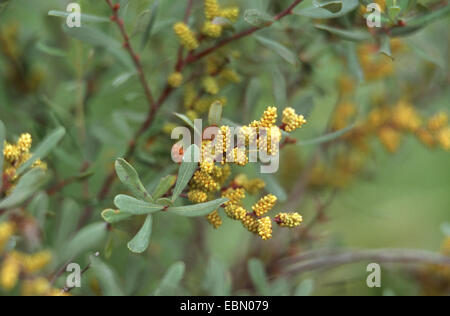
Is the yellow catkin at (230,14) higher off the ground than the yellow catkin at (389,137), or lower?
higher

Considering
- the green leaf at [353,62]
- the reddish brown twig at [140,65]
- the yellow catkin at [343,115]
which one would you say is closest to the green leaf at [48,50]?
the reddish brown twig at [140,65]

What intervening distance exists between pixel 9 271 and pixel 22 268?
1.8 inches

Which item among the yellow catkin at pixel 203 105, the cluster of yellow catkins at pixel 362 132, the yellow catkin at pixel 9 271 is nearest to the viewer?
the yellow catkin at pixel 9 271

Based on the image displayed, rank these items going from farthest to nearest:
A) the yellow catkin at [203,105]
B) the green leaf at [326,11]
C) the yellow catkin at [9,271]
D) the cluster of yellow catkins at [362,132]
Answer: the cluster of yellow catkins at [362,132]
the yellow catkin at [203,105]
the green leaf at [326,11]
the yellow catkin at [9,271]

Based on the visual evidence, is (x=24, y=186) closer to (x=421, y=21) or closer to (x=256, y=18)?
(x=256, y=18)

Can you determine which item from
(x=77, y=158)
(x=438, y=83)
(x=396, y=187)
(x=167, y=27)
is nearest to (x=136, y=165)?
(x=77, y=158)

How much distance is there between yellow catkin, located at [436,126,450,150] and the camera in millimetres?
841

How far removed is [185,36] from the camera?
0.65 meters

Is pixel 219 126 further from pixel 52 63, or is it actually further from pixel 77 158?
pixel 52 63

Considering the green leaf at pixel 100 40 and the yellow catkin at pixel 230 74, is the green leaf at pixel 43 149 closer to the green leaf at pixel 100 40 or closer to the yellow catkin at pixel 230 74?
the green leaf at pixel 100 40

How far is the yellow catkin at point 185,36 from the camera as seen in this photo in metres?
0.65

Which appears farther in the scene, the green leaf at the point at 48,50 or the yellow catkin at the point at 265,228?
the green leaf at the point at 48,50

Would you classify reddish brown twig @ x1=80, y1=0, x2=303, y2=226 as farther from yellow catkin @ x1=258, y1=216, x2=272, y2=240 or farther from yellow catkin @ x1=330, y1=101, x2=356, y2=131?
yellow catkin @ x1=330, y1=101, x2=356, y2=131

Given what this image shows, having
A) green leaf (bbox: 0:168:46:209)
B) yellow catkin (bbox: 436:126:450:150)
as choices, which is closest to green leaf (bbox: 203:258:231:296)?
green leaf (bbox: 0:168:46:209)
